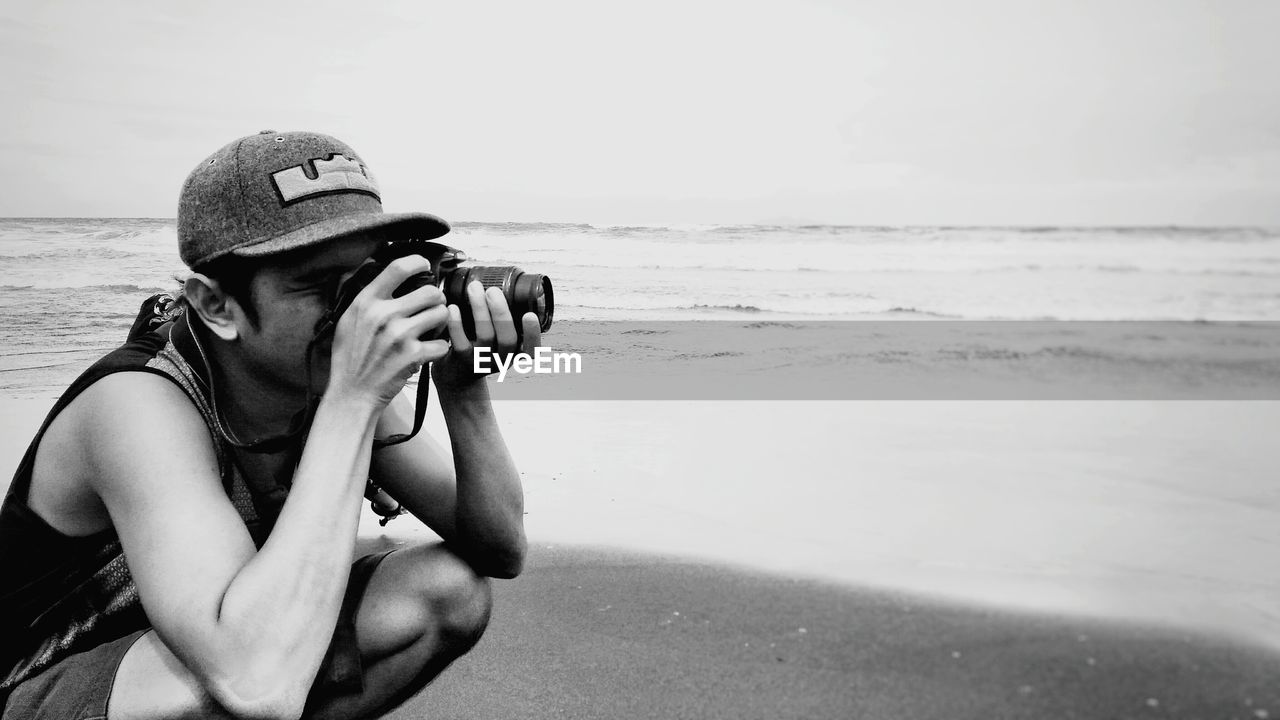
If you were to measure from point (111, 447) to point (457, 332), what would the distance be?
451 mm

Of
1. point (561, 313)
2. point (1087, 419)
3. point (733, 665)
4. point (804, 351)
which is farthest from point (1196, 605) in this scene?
point (561, 313)

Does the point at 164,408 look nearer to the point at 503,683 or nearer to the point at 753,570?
the point at 503,683

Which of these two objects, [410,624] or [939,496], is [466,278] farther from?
[939,496]

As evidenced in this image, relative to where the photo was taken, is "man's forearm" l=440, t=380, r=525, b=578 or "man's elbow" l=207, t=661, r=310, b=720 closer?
"man's elbow" l=207, t=661, r=310, b=720

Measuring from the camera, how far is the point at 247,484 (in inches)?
58.1

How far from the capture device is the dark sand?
1.90 m

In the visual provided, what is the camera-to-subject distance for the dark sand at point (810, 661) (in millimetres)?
1903

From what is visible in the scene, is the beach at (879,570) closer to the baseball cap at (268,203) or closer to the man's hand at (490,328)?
the man's hand at (490,328)

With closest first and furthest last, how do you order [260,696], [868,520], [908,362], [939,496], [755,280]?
[260,696] < [868,520] < [939,496] < [908,362] < [755,280]

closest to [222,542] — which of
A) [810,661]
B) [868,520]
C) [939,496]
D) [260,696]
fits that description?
[260,696]

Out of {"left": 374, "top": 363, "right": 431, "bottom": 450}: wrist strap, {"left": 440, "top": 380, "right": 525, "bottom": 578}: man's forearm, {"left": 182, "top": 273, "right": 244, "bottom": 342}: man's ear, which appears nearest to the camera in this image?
{"left": 182, "top": 273, "right": 244, "bottom": 342}: man's ear

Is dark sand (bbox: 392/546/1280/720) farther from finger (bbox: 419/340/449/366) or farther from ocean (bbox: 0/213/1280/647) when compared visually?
finger (bbox: 419/340/449/366)

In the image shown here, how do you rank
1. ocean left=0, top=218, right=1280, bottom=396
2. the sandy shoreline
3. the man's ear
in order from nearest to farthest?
the man's ear
the sandy shoreline
ocean left=0, top=218, right=1280, bottom=396

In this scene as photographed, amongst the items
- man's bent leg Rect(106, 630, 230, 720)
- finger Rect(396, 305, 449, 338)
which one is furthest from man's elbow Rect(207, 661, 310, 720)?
finger Rect(396, 305, 449, 338)
